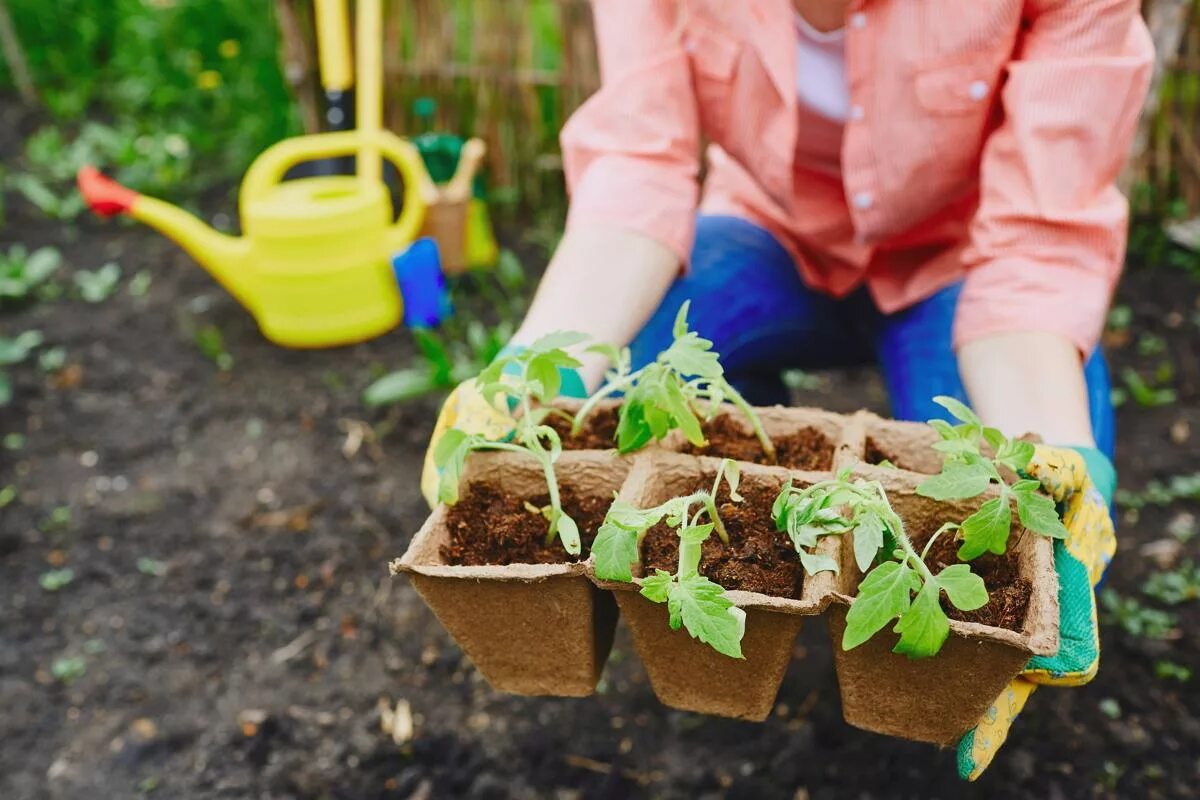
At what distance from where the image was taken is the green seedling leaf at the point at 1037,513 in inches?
32.0

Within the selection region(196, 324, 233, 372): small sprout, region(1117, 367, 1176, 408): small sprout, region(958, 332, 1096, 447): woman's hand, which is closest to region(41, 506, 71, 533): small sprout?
region(196, 324, 233, 372): small sprout

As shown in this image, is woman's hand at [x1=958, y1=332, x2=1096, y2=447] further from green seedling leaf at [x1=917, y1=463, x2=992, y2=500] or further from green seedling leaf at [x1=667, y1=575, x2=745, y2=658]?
green seedling leaf at [x1=667, y1=575, x2=745, y2=658]

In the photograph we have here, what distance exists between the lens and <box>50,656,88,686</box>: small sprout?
1771 millimetres

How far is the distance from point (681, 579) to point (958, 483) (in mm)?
239

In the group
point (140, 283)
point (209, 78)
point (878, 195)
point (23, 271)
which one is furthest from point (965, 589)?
point (209, 78)

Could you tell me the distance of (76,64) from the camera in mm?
4125

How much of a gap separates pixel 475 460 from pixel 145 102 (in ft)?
11.3

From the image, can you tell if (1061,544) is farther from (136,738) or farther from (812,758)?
(136,738)

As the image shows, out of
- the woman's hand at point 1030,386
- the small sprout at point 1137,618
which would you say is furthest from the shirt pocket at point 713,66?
the small sprout at point 1137,618

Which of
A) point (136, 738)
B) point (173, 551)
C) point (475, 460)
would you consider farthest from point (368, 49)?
point (475, 460)

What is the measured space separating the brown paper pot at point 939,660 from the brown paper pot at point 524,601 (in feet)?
0.73

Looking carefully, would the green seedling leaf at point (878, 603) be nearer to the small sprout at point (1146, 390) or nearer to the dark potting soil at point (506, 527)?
the dark potting soil at point (506, 527)

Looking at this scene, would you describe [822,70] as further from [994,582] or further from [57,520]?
[57,520]

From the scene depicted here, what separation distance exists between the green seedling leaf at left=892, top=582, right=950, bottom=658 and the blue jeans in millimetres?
638
